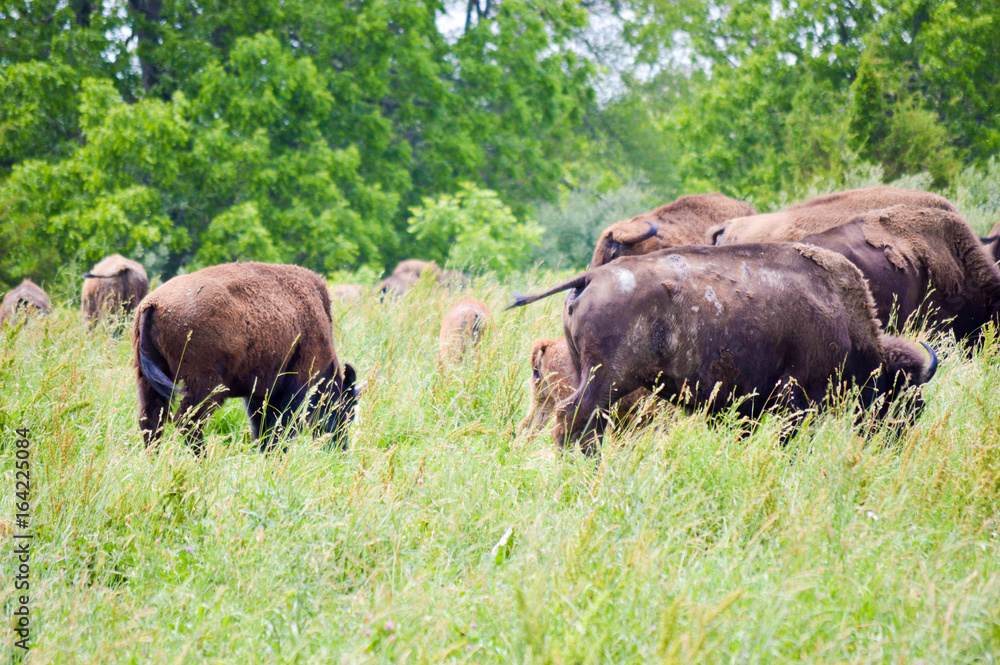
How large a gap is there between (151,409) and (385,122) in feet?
56.1

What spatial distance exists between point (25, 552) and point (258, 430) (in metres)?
2.25

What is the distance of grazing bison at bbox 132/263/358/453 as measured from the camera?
4.62 metres

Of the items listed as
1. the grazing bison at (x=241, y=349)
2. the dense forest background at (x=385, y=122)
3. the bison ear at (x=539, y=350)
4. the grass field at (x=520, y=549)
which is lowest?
the grass field at (x=520, y=549)

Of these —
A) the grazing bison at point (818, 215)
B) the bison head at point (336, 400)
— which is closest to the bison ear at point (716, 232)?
the grazing bison at point (818, 215)

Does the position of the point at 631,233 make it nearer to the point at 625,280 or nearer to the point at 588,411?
the point at 625,280

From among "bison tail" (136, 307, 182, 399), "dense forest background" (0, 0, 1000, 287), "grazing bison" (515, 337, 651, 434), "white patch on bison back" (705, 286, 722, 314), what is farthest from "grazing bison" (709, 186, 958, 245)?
"dense forest background" (0, 0, 1000, 287)

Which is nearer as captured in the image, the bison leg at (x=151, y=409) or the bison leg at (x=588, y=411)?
the bison leg at (x=588, y=411)

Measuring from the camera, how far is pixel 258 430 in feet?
17.2

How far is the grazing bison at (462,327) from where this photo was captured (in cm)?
680

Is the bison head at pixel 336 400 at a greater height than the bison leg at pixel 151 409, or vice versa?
the bison leg at pixel 151 409

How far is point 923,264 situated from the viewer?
6883 millimetres

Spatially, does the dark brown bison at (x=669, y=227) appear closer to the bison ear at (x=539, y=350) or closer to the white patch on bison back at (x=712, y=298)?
the bison ear at (x=539, y=350)

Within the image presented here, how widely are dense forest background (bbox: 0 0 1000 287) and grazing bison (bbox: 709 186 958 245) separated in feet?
26.7

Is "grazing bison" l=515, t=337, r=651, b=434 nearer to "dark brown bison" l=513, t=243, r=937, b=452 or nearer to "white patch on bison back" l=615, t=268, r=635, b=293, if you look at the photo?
"dark brown bison" l=513, t=243, r=937, b=452
